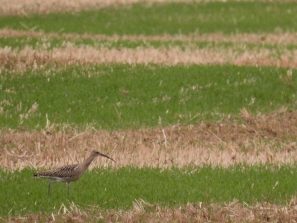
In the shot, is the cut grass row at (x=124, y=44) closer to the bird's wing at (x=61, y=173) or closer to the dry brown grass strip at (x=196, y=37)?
the dry brown grass strip at (x=196, y=37)

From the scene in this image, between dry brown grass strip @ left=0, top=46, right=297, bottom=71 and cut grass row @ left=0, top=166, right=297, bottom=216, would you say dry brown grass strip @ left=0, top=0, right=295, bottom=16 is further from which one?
cut grass row @ left=0, top=166, right=297, bottom=216

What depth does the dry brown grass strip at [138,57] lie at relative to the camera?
1011 inches

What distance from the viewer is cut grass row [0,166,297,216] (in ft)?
42.4

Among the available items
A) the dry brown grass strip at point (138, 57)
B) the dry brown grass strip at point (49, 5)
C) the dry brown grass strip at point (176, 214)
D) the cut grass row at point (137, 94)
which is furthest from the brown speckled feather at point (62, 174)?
the dry brown grass strip at point (49, 5)

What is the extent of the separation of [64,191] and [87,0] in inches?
1184

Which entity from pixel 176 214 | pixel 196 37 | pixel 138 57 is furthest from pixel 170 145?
pixel 196 37

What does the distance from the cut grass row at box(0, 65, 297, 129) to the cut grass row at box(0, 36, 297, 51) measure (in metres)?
3.29

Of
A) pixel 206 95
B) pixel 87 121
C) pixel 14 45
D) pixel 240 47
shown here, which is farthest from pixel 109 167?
pixel 240 47

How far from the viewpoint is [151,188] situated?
13.7 m

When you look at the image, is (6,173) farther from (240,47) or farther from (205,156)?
(240,47)

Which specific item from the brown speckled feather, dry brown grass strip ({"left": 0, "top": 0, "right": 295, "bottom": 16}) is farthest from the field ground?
dry brown grass strip ({"left": 0, "top": 0, "right": 295, "bottom": 16})

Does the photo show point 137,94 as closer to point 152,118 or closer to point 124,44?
point 152,118

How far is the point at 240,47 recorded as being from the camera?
97.8ft

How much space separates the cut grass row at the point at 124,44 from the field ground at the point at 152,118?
0.07 meters
